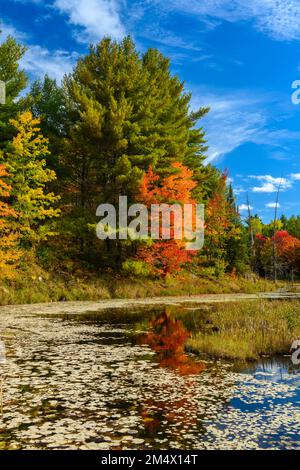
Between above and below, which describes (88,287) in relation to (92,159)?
below

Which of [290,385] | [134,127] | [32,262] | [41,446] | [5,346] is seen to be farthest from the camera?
[134,127]

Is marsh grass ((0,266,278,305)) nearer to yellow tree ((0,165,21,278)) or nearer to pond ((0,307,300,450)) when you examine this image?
yellow tree ((0,165,21,278))

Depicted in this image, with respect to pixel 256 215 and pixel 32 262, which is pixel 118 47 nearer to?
pixel 32 262

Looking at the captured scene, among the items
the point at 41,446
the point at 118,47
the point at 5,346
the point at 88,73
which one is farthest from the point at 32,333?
the point at 118,47

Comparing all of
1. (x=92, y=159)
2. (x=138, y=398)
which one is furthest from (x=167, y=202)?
(x=138, y=398)

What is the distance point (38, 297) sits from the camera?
27562 millimetres

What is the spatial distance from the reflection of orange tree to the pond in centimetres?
2

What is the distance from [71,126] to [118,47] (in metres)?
7.32

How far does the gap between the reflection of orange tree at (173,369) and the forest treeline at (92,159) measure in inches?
550

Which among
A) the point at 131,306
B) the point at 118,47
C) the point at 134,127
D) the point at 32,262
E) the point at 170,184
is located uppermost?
the point at 118,47

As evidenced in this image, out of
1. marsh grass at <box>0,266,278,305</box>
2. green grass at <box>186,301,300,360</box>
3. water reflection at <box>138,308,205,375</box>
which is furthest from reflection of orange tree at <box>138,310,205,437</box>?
marsh grass at <box>0,266,278,305</box>

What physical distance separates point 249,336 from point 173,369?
3937mm

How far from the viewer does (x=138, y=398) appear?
27.3 feet

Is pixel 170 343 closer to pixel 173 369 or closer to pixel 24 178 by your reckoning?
pixel 173 369
